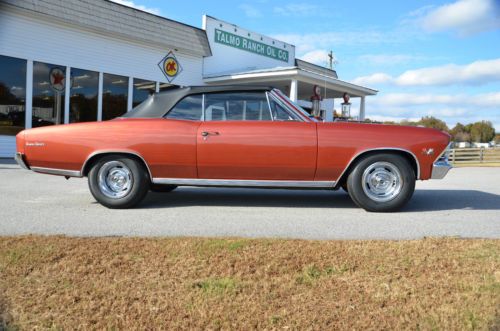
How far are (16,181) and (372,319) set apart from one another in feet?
23.4

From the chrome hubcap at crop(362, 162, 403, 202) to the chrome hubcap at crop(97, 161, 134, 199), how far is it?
2.79 metres

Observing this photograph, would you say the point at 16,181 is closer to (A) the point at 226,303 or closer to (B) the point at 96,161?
(B) the point at 96,161

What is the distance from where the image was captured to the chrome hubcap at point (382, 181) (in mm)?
5016

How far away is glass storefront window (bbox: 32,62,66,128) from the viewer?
13.2m

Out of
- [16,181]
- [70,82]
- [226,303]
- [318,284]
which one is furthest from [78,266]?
[70,82]

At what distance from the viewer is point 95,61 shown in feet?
48.1

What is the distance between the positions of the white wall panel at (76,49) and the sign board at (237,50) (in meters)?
1.86

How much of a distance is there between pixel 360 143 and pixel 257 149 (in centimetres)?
119

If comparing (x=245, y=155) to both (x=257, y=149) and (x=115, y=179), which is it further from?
(x=115, y=179)

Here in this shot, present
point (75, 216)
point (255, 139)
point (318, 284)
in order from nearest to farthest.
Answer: point (318, 284) → point (75, 216) → point (255, 139)

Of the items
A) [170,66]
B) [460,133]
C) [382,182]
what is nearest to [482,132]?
[460,133]

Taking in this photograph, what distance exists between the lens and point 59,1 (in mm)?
13305

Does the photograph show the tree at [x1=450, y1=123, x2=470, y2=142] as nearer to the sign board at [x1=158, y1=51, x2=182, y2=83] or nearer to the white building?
the white building

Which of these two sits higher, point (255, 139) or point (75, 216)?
point (255, 139)
